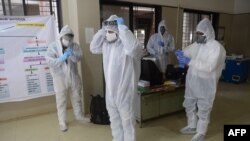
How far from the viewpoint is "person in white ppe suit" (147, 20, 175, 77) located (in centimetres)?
388

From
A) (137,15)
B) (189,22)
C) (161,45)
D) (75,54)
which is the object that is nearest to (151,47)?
(161,45)

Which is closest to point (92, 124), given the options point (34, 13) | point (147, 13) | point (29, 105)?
point (29, 105)

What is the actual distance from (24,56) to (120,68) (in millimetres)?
1757

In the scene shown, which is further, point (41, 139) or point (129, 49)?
point (41, 139)

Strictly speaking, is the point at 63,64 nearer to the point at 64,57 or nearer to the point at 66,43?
the point at 64,57

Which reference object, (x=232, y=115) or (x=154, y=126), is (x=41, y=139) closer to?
(x=154, y=126)

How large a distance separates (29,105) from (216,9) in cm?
494

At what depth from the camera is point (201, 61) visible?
7.20ft

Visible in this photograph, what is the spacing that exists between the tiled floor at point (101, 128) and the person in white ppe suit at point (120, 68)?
2.09 feet

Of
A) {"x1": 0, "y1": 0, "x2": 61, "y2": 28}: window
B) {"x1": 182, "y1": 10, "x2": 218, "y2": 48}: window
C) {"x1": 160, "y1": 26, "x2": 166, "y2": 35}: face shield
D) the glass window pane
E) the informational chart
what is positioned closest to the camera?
the informational chart

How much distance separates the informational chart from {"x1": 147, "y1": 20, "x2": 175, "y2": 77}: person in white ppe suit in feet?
6.19

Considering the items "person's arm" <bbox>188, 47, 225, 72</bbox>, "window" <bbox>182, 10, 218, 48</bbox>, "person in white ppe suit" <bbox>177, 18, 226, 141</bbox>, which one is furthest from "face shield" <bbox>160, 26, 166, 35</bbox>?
"person's arm" <bbox>188, 47, 225, 72</bbox>

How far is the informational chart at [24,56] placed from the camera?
9.12ft

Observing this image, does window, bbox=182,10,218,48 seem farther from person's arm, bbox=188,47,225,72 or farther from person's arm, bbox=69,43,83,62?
person's arm, bbox=69,43,83,62
